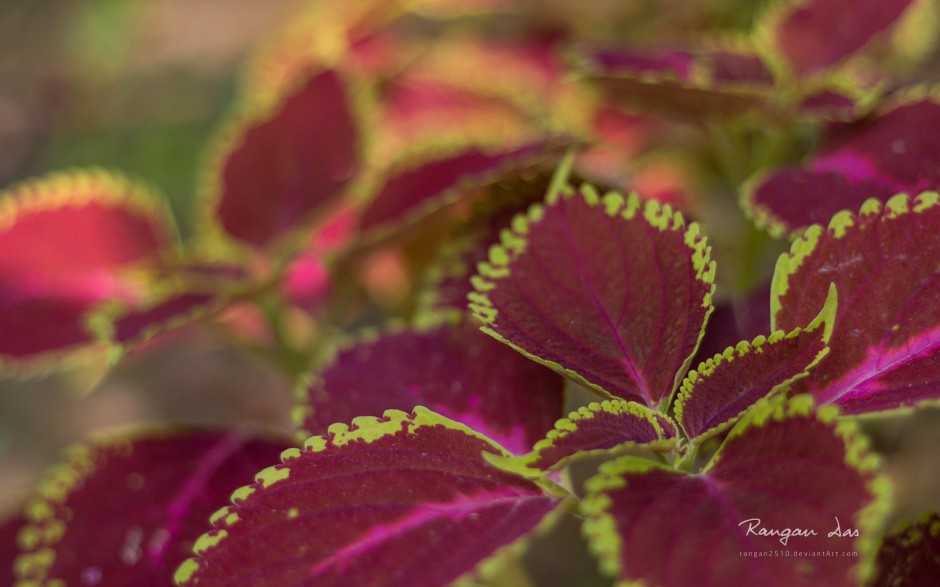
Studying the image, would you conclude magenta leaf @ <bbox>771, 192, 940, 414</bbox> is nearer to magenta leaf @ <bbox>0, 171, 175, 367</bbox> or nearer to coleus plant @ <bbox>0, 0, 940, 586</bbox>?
coleus plant @ <bbox>0, 0, 940, 586</bbox>

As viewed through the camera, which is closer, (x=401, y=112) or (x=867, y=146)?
(x=867, y=146)

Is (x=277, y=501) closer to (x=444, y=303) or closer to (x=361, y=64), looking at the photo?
(x=444, y=303)

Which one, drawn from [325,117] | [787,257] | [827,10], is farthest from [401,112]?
[787,257]

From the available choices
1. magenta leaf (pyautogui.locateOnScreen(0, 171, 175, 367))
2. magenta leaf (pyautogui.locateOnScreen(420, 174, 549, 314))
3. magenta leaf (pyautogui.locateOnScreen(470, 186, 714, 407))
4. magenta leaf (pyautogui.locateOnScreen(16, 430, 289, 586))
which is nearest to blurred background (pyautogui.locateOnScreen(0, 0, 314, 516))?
magenta leaf (pyautogui.locateOnScreen(0, 171, 175, 367))

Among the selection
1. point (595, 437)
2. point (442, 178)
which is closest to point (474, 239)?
point (442, 178)

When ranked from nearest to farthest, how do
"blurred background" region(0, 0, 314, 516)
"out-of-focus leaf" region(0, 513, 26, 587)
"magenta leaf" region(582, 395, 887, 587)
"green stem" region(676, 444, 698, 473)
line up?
"magenta leaf" region(582, 395, 887, 587) < "green stem" region(676, 444, 698, 473) < "out-of-focus leaf" region(0, 513, 26, 587) < "blurred background" region(0, 0, 314, 516)

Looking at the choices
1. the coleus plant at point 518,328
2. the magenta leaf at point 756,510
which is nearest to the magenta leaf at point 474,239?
the coleus plant at point 518,328
